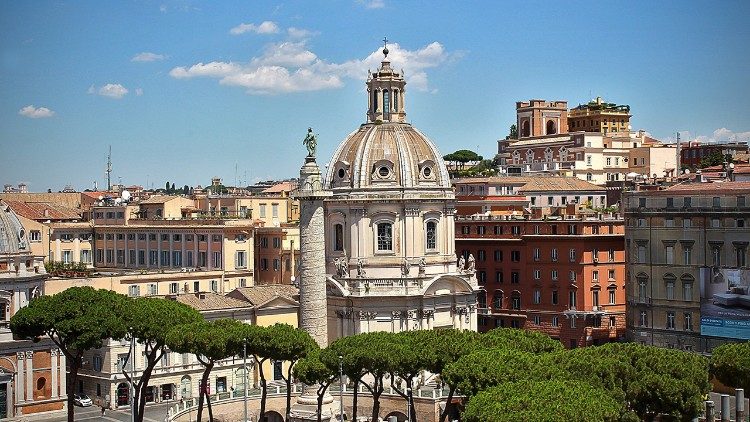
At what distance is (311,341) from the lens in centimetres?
5881

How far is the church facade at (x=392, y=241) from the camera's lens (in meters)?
73.2

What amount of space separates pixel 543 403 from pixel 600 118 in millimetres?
89481

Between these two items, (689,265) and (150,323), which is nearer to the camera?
(150,323)

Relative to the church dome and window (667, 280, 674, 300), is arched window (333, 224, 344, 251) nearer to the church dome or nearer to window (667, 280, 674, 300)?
the church dome

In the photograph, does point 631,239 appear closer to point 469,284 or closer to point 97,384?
point 469,284

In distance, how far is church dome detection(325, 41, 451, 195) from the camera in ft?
245

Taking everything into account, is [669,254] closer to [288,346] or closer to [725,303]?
[725,303]

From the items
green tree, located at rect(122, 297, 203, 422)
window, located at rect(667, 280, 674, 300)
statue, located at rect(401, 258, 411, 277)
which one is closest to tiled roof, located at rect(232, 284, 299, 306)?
statue, located at rect(401, 258, 411, 277)

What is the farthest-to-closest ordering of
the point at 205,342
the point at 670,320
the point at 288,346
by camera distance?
1. the point at 670,320
2. the point at 288,346
3. the point at 205,342

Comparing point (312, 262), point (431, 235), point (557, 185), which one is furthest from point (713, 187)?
point (557, 185)

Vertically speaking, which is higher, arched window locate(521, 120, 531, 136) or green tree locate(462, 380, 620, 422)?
arched window locate(521, 120, 531, 136)

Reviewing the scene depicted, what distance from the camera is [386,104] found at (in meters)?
78.4

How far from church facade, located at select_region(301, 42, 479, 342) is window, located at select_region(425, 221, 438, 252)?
6cm

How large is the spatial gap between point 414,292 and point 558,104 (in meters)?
58.6
